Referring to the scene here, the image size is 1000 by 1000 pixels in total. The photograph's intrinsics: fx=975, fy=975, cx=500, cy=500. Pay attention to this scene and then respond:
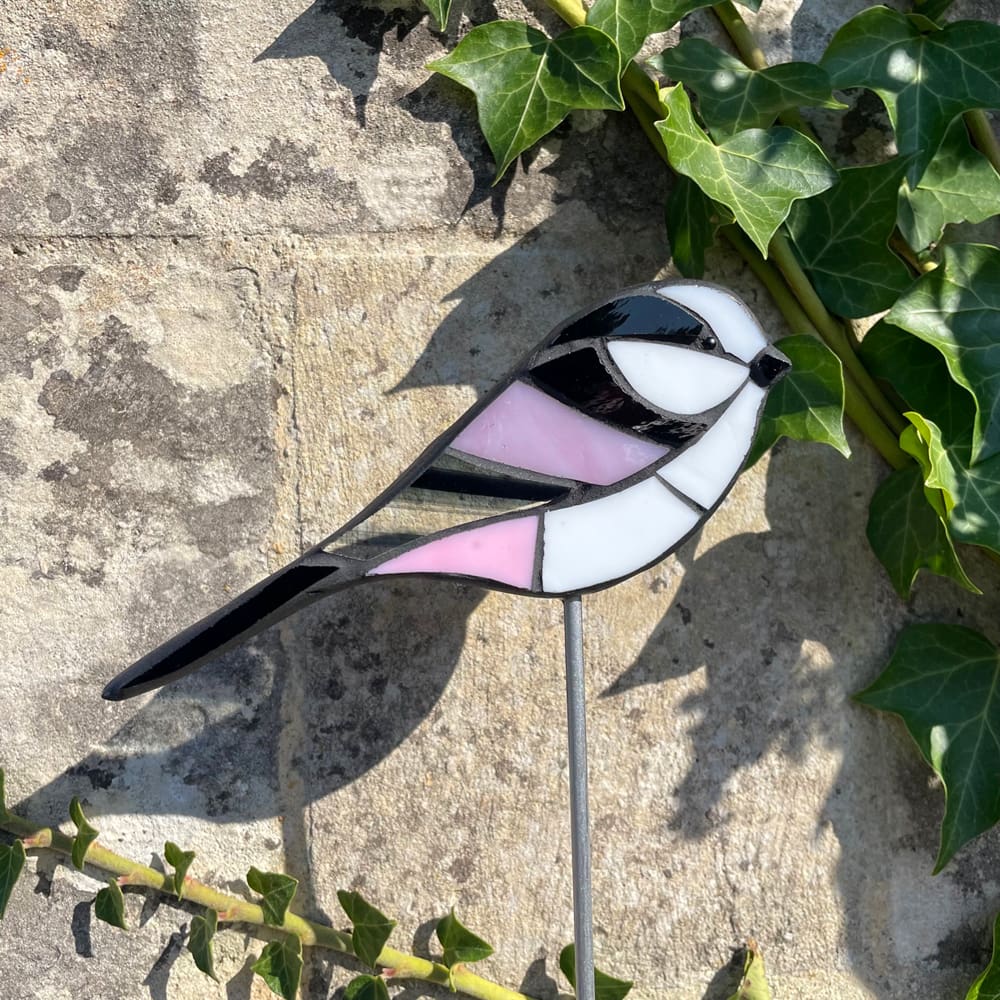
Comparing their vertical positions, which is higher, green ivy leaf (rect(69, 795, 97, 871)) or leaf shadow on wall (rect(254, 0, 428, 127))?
leaf shadow on wall (rect(254, 0, 428, 127))

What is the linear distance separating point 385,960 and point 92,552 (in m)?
0.37

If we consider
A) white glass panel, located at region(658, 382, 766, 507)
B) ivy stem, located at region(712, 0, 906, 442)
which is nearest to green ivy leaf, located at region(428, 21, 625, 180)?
ivy stem, located at region(712, 0, 906, 442)

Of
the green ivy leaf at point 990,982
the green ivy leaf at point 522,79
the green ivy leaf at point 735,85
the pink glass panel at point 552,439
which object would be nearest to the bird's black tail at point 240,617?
the pink glass panel at point 552,439

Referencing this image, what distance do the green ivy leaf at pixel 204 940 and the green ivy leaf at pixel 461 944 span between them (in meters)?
0.17

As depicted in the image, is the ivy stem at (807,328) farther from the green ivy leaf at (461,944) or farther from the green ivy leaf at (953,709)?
the green ivy leaf at (461,944)

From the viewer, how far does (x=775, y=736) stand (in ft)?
2.49

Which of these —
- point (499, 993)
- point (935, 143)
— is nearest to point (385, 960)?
point (499, 993)

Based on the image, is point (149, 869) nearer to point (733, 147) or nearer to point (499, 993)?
point (499, 993)

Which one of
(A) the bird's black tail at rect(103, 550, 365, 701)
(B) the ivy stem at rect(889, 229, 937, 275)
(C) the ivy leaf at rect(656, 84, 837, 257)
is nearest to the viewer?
(A) the bird's black tail at rect(103, 550, 365, 701)

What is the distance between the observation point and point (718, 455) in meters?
0.60

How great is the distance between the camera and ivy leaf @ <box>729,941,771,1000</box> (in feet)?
2.42

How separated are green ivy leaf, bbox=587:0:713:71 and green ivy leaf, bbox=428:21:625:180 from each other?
3cm

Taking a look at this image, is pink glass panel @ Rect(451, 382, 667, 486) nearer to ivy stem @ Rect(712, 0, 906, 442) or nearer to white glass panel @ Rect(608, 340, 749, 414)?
white glass panel @ Rect(608, 340, 749, 414)

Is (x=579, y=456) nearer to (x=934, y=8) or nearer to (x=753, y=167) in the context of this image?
(x=753, y=167)
